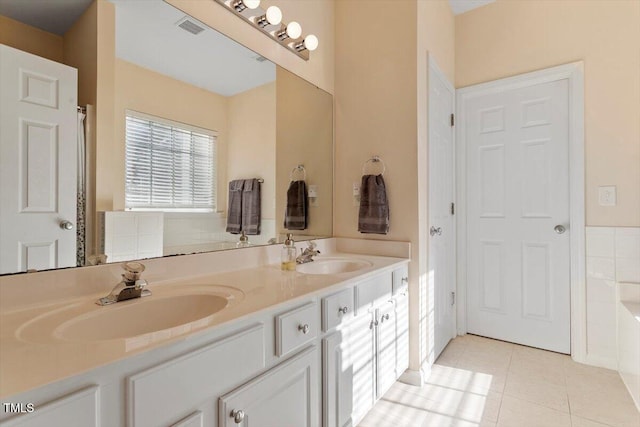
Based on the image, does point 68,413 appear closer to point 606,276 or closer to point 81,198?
point 81,198

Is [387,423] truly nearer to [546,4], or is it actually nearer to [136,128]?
[136,128]

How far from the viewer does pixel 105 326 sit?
2.91 ft

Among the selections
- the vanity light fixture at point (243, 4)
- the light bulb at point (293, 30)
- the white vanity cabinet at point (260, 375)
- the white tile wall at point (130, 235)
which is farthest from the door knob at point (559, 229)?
the white tile wall at point (130, 235)

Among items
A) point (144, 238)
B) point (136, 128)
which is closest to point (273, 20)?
point (136, 128)

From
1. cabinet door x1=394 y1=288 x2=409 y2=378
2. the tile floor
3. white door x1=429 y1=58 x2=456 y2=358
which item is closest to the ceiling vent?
white door x1=429 y1=58 x2=456 y2=358

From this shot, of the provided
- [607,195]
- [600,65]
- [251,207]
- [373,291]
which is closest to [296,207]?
[251,207]

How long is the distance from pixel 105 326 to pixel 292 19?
1835 mm

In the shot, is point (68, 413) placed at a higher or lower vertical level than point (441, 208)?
lower

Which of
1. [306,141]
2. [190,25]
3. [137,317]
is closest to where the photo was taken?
A: [137,317]

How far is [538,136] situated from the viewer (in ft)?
7.72

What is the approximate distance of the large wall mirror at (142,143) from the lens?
3.03ft

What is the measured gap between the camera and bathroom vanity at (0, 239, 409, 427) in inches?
22.8

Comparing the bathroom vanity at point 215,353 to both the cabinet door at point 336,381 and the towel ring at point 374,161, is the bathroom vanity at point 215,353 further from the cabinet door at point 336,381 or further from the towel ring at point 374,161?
the towel ring at point 374,161

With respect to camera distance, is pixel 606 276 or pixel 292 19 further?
pixel 606 276
